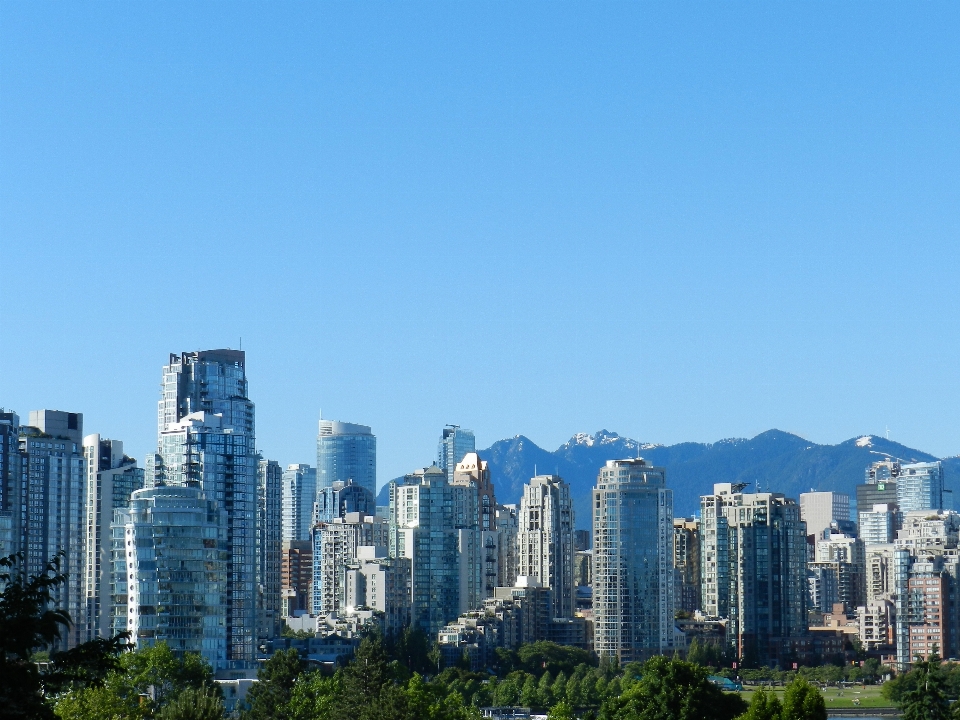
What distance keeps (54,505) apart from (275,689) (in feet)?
256

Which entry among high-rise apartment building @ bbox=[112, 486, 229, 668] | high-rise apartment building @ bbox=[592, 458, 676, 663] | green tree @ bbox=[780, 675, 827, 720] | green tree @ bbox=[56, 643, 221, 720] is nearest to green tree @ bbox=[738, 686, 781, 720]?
green tree @ bbox=[780, 675, 827, 720]

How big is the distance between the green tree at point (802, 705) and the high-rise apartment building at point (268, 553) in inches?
3767

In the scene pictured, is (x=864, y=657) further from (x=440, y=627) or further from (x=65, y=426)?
(x=65, y=426)

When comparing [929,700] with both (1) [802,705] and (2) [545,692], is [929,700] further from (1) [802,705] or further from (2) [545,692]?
(2) [545,692]

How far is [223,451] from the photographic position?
14925 cm

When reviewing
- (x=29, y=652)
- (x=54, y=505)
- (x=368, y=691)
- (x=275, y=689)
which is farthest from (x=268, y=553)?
(x=29, y=652)

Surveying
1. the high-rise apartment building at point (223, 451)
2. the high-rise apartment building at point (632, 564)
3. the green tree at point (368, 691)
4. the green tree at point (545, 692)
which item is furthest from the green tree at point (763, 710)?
the high-rise apartment building at point (632, 564)

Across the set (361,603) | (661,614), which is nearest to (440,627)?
(361,603)

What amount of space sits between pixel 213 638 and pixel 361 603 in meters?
74.6

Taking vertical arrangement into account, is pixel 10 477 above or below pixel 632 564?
above

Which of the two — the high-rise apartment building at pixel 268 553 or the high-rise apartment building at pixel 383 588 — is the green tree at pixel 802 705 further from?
the high-rise apartment building at pixel 383 588

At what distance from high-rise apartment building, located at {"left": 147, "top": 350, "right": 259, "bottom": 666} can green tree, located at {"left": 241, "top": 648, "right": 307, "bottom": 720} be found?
3634 centimetres

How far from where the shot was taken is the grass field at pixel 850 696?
155 meters

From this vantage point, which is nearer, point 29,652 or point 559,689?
point 29,652
